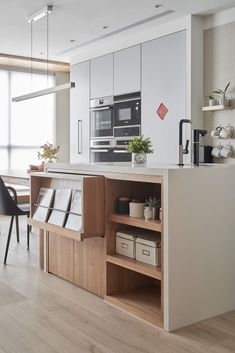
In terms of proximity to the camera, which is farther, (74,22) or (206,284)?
(74,22)

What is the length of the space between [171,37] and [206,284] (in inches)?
122

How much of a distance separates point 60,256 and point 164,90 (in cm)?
237

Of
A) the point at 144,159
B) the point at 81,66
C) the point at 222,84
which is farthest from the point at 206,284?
the point at 81,66

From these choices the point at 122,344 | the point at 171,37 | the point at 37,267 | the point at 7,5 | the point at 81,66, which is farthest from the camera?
the point at 81,66

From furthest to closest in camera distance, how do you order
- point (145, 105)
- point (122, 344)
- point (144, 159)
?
point (145, 105)
point (144, 159)
point (122, 344)

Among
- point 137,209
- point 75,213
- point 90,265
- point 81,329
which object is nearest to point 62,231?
point 75,213

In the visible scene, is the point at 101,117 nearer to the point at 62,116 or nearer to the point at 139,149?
the point at 62,116

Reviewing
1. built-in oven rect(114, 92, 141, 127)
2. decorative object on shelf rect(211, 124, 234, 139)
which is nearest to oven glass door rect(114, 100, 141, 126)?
built-in oven rect(114, 92, 141, 127)

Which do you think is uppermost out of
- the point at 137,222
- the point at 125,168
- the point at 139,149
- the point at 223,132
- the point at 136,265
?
the point at 223,132

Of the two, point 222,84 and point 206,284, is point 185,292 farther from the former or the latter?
point 222,84

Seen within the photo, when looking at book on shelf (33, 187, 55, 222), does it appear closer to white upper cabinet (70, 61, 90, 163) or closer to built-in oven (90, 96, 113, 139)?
built-in oven (90, 96, 113, 139)

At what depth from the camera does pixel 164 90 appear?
483 centimetres

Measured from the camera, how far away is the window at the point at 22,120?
7414 millimetres

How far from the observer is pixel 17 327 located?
2480 mm
